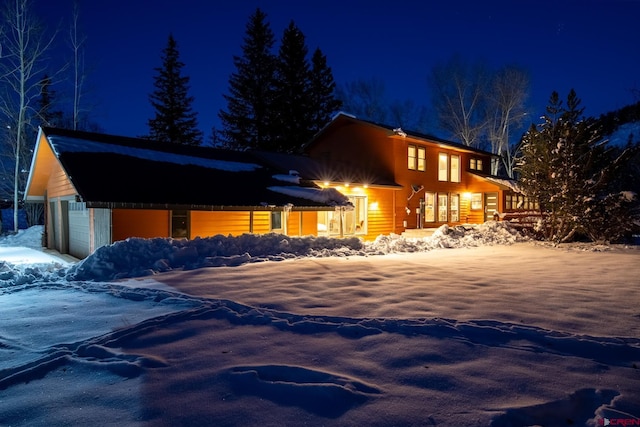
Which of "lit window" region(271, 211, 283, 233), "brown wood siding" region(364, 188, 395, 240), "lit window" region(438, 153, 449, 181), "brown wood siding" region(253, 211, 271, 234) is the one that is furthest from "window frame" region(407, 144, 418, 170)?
"brown wood siding" region(253, 211, 271, 234)

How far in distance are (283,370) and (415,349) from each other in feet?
4.70

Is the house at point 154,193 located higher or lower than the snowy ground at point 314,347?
higher

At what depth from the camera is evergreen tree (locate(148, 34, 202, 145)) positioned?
3638cm

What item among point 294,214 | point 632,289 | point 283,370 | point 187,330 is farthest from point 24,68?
point 632,289

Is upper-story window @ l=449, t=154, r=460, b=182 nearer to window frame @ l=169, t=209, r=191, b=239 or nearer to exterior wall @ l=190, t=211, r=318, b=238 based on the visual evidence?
exterior wall @ l=190, t=211, r=318, b=238

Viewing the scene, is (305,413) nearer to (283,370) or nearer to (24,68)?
(283,370)

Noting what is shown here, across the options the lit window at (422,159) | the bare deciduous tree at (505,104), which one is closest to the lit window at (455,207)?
the lit window at (422,159)

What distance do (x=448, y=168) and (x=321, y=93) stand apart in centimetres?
1919

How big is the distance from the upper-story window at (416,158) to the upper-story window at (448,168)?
182cm

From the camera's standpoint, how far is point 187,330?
15.4ft

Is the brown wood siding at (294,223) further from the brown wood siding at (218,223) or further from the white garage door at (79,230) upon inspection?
the white garage door at (79,230)

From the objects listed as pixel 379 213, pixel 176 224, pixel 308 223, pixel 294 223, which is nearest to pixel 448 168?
pixel 379 213

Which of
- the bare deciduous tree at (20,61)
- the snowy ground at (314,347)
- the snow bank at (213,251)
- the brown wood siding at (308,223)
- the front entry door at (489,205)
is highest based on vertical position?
the bare deciduous tree at (20,61)

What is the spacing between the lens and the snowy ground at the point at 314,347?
295 centimetres
